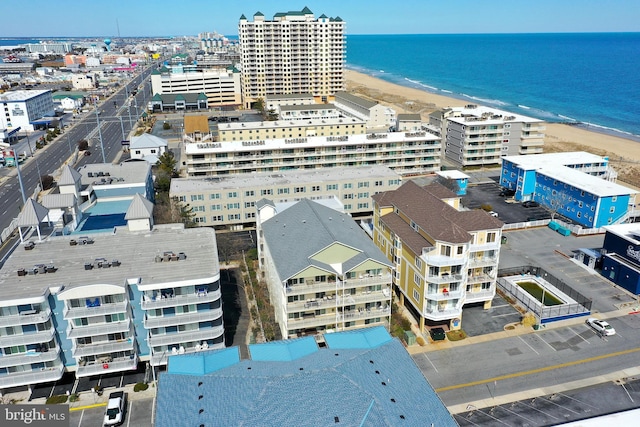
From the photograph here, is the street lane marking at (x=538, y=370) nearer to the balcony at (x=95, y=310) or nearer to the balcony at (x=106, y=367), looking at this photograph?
the balcony at (x=106, y=367)

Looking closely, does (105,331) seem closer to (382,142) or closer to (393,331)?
(393,331)

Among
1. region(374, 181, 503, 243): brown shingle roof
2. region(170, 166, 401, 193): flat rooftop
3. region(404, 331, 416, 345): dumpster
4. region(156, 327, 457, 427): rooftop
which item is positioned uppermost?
region(374, 181, 503, 243): brown shingle roof

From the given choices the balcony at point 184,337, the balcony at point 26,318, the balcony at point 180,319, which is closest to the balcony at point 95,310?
the balcony at point 26,318

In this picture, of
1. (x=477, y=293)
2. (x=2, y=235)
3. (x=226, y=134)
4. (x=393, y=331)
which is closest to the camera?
(x=393, y=331)

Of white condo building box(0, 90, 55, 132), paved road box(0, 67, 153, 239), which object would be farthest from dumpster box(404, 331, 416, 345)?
white condo building box(0, 90, 55, 132)

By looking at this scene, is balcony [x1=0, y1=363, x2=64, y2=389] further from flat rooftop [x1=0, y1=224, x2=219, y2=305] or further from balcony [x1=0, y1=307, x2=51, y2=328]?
flat rooftop [x1=0, y1=224, x2=219, y2=305]

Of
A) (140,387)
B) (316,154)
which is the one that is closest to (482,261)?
(140,387)

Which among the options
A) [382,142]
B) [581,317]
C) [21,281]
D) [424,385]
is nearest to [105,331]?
[21,281]
